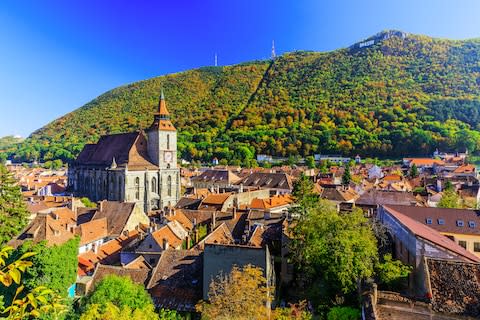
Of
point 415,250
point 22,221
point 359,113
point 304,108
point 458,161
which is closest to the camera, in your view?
point 415,250

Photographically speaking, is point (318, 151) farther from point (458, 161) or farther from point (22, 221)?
point (22, 221)

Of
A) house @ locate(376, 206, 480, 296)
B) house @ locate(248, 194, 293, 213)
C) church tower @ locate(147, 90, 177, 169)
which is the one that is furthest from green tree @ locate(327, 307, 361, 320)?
church tower @ locate(147, 90, 177, 169)

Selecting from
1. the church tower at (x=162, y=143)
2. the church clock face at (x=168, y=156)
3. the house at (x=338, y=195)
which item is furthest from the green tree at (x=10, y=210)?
the house at (x=338, y=195)

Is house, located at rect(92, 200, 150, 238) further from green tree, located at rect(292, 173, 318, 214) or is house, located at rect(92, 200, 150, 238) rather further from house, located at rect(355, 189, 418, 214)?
house, located at rect(355, 189, 418, 214)

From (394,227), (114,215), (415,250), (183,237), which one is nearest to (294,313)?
(415,250)

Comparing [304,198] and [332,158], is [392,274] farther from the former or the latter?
[332,158]

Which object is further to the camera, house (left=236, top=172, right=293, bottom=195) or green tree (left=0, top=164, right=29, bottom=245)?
house (left=236, top=172, right=293, bottom=195)

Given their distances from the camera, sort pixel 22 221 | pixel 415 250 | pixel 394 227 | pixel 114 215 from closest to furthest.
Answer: pixel 415 250 → pixel 394 227 → pixel 22 221 → pixel 114 215
